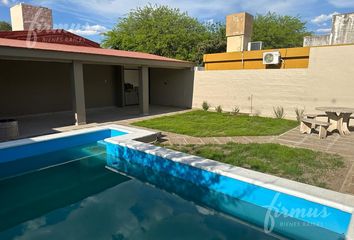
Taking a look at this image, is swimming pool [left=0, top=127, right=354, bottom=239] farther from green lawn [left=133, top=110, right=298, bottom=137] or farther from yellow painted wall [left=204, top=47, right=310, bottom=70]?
yellow painted wall [left=204, top=47, right=310, bottom=70]

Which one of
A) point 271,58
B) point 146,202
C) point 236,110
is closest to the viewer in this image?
point 146,202

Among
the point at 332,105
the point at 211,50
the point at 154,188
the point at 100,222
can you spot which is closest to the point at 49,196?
the point at 100,222

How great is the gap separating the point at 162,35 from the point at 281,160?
23.2 m

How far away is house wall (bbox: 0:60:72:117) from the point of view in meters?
10.7

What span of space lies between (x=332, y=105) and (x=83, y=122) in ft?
32.5

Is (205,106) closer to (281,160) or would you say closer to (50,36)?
(281,160)

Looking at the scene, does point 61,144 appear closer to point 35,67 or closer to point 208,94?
point 35,67

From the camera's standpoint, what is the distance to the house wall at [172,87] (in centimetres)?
1529

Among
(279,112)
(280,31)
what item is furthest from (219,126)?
(280,31)

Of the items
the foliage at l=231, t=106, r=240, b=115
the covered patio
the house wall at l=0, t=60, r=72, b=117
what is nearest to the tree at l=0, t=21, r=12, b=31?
the covered patio

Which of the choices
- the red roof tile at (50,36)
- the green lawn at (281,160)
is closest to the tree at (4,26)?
the red roof tile at (50,36)

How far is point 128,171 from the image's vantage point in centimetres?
582

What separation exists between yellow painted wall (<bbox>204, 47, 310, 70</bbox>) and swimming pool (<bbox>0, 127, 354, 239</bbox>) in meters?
10.1

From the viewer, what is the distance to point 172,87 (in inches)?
632
